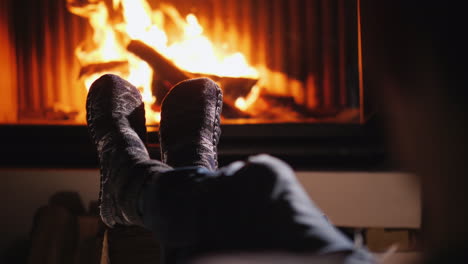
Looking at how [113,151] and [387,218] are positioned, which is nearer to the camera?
[113,151]

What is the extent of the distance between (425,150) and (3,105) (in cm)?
111

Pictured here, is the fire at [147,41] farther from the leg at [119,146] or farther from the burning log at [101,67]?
the leg at [119,146]

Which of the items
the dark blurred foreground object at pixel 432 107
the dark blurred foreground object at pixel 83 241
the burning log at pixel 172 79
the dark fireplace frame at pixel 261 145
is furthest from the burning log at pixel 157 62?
the dark blurred foreground object at pixel 432 107

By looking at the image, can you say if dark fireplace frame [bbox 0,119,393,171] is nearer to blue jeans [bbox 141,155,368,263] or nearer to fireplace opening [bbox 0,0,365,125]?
fireplace opening [bbox 0,0,365,125]

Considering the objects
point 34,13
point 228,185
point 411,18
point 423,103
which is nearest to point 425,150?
point 423,103

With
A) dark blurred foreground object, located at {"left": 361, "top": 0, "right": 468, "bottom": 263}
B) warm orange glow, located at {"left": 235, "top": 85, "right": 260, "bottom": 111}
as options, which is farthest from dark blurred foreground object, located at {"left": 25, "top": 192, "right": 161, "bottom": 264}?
dark blurred foreground object, located at {"left": 361, "top": 0, "right": 468, "bottom": 263}

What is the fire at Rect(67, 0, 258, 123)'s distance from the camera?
44.4 inches

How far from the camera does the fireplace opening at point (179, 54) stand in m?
1.10

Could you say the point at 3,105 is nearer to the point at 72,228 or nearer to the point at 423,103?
the point at 72,228

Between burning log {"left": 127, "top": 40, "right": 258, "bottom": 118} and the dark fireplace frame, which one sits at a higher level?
burning log {"left": 127, "top": 40, "right": 258, "bottom": 118}

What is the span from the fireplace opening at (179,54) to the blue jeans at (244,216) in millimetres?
571

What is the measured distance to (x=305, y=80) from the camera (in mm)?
1117

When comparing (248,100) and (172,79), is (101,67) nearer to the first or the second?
(172,79)

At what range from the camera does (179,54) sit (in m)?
1.14
